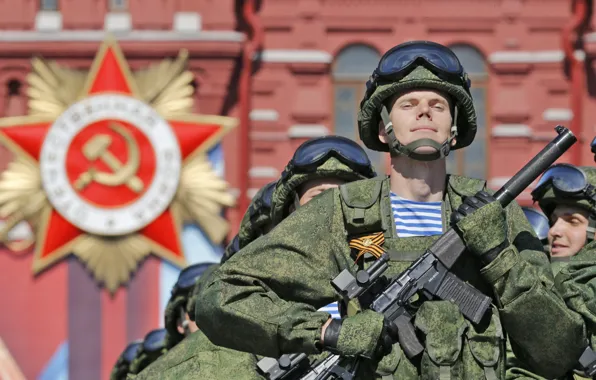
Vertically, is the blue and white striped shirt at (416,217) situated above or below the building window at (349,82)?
above

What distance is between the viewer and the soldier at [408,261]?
219 inches

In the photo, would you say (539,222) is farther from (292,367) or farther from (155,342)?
(292,367)

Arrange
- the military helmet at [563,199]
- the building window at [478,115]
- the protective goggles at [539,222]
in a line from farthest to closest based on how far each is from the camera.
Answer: the building window at [478,115] → the protective goggles at [539,222] → the military helmet at [563,199]

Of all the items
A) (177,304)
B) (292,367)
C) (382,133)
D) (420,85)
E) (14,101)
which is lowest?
(14,101)

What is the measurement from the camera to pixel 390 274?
18.7ft

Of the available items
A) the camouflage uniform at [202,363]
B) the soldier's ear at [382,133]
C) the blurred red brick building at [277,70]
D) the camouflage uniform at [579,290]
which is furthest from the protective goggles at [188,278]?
the blurred red brick building at [277,70]

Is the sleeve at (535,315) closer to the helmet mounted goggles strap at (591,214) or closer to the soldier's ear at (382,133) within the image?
the soldier's ear at (382,133)

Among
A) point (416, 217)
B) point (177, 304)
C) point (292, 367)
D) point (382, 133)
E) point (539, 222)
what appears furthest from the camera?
point (177, 304)

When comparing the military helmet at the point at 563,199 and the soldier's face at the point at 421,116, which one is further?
the military helmet at the point at 563,199

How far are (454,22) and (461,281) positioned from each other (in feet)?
47.3

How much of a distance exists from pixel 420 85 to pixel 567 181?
2540 millimetres

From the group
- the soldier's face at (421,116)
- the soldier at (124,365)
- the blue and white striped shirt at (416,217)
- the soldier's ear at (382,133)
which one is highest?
the soldier's face at (421,116)

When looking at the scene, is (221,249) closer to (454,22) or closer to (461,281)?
(454,22)

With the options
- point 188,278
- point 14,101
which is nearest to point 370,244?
point 188,278
